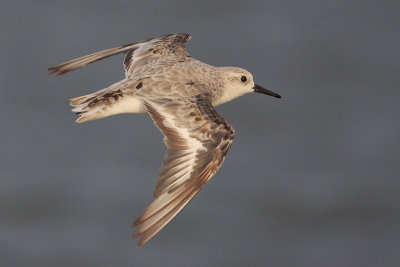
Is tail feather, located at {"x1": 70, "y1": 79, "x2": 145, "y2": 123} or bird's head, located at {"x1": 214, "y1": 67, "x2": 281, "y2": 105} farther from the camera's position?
bird's head, located at {"x1": 214, "y1": 67, "x2": 281, "y2": 105}

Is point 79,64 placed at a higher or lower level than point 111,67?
higher

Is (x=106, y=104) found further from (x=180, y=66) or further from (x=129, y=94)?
(x=180, y=66)

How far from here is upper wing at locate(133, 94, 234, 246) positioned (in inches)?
290

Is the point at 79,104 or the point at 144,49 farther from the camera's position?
the point at 144,49

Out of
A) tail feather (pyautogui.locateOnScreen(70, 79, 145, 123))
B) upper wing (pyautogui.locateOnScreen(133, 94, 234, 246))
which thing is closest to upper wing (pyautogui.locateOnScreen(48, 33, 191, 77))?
tail feather (pyautogui.locateOnScreen(70, 79, 145, 123))

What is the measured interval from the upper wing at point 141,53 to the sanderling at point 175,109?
1 centimetres

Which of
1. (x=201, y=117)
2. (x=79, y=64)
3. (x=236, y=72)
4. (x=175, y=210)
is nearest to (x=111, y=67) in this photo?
(x=79, y=64)

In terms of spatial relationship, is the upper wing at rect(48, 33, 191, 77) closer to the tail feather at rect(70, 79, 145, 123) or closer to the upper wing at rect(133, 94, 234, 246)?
the tail feather at rect(70, 79, 145, 123)

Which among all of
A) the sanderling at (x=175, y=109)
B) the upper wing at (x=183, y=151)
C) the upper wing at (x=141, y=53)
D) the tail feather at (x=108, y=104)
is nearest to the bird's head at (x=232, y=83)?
the sanderling at (x=175, y=109)

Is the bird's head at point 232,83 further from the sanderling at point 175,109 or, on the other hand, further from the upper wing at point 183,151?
the upper wing at point 183,151

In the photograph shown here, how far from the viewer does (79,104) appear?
892cm

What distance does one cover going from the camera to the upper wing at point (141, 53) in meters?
10.2

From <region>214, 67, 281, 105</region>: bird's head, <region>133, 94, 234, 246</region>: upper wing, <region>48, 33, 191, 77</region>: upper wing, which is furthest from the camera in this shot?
<region>48, 33, 191, 77</region>: upper wing

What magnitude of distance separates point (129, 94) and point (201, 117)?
91 cm
